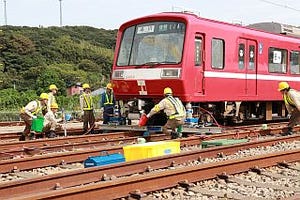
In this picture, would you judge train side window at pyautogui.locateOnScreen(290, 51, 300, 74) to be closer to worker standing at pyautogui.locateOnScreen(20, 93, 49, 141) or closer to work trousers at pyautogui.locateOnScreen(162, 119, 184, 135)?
work trousers at pyautogui.locateOnScreen(162, 119, 184, 135)

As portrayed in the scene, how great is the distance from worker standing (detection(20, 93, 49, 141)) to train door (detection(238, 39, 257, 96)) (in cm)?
563

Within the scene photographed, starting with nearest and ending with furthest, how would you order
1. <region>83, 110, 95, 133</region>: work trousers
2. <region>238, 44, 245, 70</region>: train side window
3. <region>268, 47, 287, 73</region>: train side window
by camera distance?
<region>238, 44, 245, 70</region>: train side window
<region>83, 110, 95, 133</region>: work trousers
<region>268, 47, 287, 73</region>: train side window

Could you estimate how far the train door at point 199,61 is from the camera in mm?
12992

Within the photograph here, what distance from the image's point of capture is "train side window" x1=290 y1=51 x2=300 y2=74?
Answer: 17.0 m

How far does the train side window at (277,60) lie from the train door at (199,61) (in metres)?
3.61

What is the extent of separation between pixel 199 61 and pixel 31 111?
4.56 m

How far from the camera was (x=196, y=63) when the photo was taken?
13.0 metres

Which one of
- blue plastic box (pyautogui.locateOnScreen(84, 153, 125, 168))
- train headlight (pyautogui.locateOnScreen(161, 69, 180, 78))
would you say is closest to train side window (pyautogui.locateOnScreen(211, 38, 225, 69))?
train headlight (pyautogui.locateOnScreen(161, 69, 180, 78))

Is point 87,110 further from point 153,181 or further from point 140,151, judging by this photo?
point 153,181

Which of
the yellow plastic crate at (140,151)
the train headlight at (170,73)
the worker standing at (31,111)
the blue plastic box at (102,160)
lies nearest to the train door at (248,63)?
the train headlight at (170,73)

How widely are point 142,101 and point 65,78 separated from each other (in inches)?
1922

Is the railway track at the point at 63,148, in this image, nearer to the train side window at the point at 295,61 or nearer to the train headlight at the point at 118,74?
the train headlight at the point at 118,74

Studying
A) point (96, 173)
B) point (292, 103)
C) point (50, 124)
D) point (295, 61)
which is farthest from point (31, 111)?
point (295, 61)

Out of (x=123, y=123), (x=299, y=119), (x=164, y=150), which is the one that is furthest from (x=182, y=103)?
(x=164, y=150)
